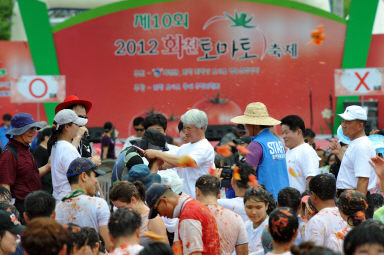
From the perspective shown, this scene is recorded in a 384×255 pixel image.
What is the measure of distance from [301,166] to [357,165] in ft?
2.71

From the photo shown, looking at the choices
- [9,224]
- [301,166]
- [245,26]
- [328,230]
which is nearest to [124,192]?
[9,224]

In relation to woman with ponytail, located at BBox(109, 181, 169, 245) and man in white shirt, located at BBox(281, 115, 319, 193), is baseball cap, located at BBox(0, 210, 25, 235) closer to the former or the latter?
woman with ponytail, located at BBox(109, 181, 169, 245)

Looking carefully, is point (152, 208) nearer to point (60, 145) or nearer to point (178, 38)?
point (60, 145)

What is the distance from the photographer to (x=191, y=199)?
3.93m

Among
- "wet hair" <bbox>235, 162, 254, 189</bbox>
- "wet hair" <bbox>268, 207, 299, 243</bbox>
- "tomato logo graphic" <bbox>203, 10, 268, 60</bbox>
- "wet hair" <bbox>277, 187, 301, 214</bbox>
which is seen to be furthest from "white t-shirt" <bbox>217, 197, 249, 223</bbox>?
"tomato logo graphic" <bbox>203, 10, 268, 60</bbox>

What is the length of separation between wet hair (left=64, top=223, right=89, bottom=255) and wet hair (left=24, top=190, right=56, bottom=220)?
41cm

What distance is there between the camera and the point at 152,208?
387cm

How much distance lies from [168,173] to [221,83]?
10.1m

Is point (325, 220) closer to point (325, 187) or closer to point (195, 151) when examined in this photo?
point (325, 187)

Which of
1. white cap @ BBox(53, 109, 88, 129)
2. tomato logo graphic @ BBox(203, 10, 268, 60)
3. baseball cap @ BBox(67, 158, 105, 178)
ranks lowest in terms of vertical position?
baseball cap @ BBox(67, 158, 105, 178)

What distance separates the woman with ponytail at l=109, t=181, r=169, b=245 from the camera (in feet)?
14.6

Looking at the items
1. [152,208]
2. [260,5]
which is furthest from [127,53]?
[152,208]

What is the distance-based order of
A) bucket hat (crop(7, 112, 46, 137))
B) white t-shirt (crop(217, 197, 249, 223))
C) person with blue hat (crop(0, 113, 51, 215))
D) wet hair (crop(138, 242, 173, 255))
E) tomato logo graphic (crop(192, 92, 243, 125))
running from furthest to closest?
tomato logo graphic (crop(192, 92, 243, 125)), bucket hat (crop(7, 112, 46, 137)), person with blue hat (crop(0, 113, 51, 215)), white t-shirt (crop(217, 197, 249, 223)), wet hair (crop(138, 242, 173, 255))

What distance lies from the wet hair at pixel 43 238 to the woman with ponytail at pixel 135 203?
1.18 metres
